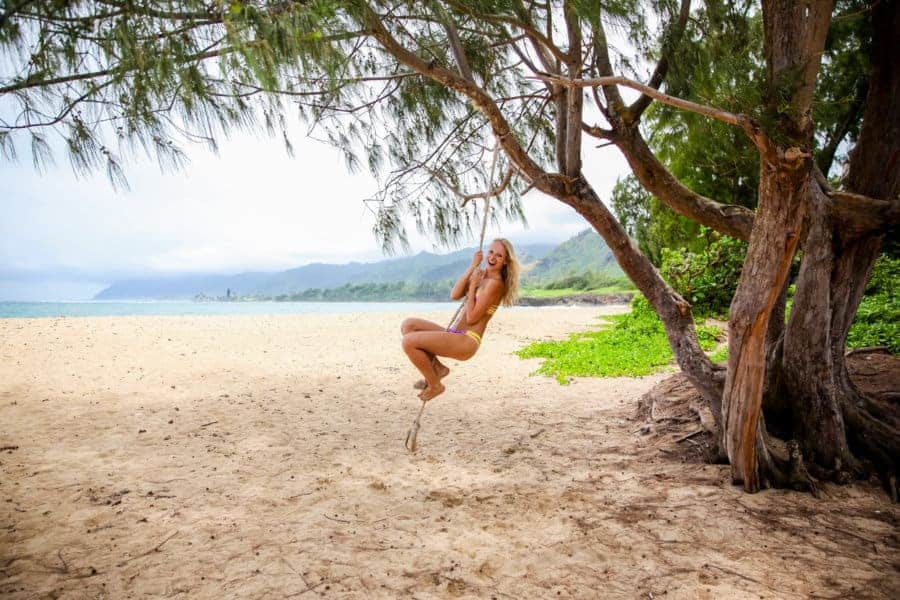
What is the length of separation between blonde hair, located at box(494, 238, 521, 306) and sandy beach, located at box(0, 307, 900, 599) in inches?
48.7

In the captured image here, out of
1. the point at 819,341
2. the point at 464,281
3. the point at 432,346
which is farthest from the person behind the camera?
the point at 464,281

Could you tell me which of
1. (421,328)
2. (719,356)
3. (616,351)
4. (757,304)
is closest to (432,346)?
(421,328)

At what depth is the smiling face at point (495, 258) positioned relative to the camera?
352 centimetres

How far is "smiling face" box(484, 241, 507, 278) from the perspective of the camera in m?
3.52

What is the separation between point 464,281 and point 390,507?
1.63 m

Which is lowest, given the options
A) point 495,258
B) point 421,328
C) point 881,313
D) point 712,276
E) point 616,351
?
point 616,351

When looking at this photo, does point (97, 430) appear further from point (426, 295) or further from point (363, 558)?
point (426, 295)

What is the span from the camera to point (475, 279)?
3545 mm

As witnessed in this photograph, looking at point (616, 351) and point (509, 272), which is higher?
point (509, 272)

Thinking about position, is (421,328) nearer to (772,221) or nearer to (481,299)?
(481,299)

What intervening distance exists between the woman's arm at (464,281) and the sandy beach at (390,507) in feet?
4.12

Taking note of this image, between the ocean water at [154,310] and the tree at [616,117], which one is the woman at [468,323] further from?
the ocean water at [154,310]

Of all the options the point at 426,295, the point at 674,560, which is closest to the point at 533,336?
the point at 674,560

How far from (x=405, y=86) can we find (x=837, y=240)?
328 cm
